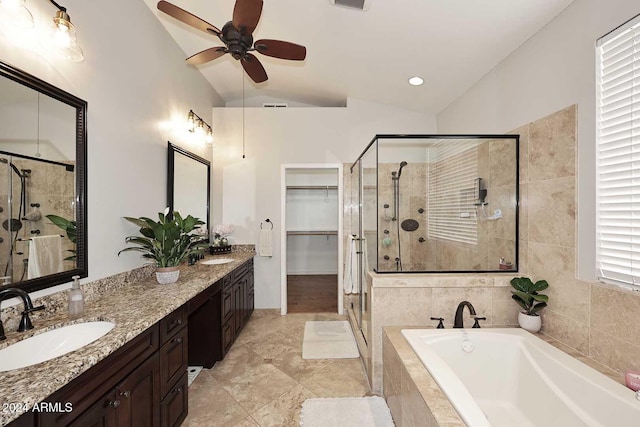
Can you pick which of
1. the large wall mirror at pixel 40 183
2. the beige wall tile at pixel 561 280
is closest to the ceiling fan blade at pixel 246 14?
the large wall mirror at pixel 40 183

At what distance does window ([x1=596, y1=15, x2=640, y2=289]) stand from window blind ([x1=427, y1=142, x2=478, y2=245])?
3.35 feet

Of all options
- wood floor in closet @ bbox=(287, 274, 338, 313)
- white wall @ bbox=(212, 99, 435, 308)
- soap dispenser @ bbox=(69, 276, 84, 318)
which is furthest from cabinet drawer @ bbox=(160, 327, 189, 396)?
wood floor in closet @ bbox=(287, 274, 338, 313)

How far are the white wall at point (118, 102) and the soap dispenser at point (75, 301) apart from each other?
417mm

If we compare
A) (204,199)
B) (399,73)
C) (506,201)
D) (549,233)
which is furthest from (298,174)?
(549,233)

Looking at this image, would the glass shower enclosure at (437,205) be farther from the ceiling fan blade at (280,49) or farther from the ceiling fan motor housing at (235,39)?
the ceiling fan motor housing at (235,39)

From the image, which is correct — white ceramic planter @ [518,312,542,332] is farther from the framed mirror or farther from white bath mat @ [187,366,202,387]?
the framed mirror

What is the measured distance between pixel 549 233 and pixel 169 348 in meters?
2.64

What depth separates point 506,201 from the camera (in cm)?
236

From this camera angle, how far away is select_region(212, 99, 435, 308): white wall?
3949 millimetres

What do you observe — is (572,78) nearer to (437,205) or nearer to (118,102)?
(437,205)

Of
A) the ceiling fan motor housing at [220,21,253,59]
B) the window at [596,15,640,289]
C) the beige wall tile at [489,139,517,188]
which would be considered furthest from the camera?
the beige wall tile at [489,139,517,188]

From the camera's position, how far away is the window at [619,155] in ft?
4.61

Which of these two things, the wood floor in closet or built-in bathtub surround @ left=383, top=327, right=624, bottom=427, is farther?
the wood floor in closet

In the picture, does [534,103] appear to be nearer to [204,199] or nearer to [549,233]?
[549,233]
